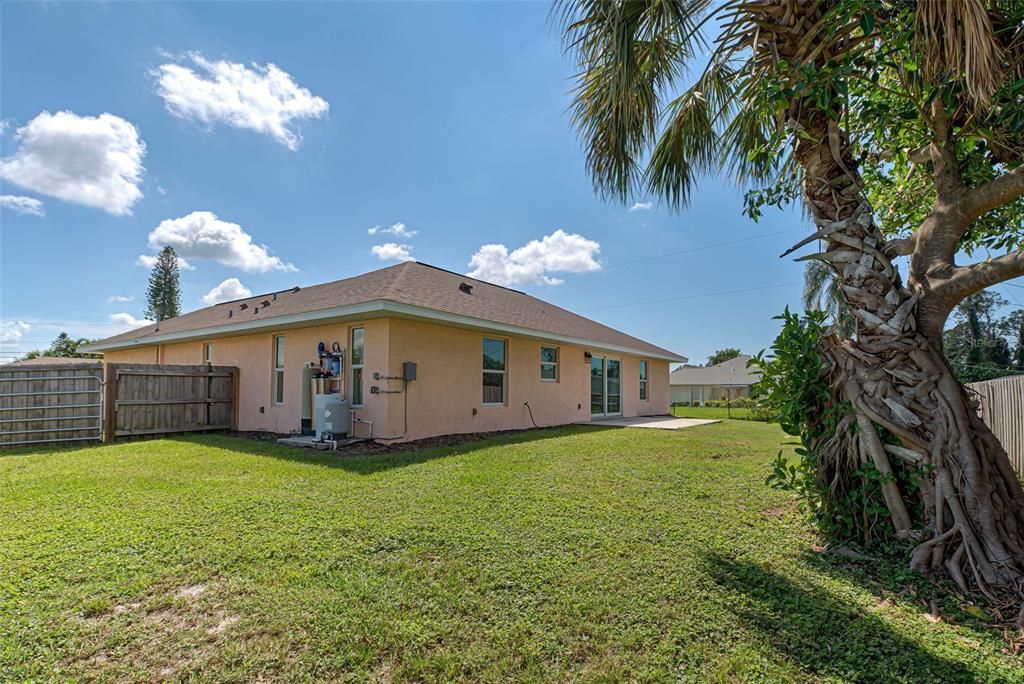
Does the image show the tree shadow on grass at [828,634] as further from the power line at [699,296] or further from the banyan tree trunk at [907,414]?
the power line at [699,296]

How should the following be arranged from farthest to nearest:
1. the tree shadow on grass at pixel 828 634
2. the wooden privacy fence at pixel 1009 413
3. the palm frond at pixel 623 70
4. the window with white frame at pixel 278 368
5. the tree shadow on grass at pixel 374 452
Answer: the window with white frame at pixel 278 368, the tree shadow on grass at pixel 374 452, the wooden privacy fence at pixel 1009 413, the palm frond at pixel 623 70, the tree shadow on grass at pixel 828 634

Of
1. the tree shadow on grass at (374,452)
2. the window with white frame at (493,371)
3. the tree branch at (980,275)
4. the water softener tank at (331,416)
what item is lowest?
the tree shadow on grass at (374,452)

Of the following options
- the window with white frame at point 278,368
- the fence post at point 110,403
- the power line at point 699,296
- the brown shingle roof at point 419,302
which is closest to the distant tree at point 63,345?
the brown shingle roof at point 419,302

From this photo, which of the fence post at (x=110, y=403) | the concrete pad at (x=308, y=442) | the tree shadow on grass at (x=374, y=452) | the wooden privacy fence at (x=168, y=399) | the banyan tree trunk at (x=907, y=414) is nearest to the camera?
the banyan tree trunk at (x=907, y=414)

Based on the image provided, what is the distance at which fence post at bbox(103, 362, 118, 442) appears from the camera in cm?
927

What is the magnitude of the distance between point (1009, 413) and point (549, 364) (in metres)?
8.79

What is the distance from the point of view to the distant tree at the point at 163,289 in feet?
125

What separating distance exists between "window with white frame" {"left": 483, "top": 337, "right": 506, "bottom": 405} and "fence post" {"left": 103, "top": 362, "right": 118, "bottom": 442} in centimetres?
790

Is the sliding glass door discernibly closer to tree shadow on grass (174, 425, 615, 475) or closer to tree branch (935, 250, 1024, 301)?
tree shadow on grass (174, 425, 615, 475)

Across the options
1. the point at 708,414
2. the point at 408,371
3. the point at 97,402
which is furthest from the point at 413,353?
the point at 708,414

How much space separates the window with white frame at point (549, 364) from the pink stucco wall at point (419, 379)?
19 centimetres

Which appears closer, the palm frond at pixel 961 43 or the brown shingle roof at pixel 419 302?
the palm frond at pixel 961 43

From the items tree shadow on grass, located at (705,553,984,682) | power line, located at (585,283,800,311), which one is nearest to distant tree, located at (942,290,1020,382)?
power line, located at (585,283,800,311)

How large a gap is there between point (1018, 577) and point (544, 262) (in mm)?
Result: 24030
